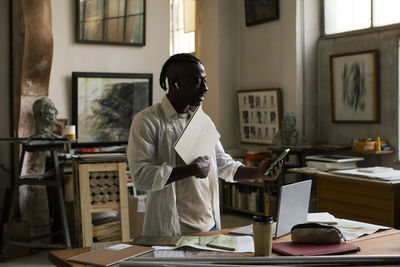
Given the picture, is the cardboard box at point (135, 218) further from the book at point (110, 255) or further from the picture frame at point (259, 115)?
the book at point (110, 255)

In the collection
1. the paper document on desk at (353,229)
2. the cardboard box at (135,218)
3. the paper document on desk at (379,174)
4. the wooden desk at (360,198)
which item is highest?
the paper document on desk at (379,174)

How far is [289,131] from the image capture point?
6.48 meters

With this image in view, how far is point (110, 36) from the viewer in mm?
6238

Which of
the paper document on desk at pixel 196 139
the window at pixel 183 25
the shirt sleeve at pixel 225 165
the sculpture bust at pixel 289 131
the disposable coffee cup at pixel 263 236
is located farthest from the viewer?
the window at pixel 183 25

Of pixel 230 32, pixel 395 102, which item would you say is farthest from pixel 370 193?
pixel 230 32

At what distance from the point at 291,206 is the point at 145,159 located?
72 cm

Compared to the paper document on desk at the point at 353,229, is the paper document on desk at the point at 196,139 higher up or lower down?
higher up

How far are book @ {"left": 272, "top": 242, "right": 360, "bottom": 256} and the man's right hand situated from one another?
0.49 meters

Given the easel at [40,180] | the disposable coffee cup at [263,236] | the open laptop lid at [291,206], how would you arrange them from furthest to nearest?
the easel at [40,180]
the open laptop lid at [291,206]
the disposable coffee cup at [263,236]

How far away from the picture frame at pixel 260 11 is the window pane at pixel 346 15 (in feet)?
2.20

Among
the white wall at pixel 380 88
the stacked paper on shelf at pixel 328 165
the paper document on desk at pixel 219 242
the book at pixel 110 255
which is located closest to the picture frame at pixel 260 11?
the white wall at pixel 380 88

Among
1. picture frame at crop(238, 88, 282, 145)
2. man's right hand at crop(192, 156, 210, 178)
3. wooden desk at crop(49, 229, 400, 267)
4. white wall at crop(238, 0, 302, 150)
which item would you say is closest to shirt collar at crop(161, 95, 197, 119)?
man's right hand at crop(192, 156, 210, 178)

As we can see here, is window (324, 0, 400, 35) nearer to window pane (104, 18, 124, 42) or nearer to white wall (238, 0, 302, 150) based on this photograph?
white wall (238, 0, 302, 150)

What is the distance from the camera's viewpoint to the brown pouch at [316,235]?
2238mm
